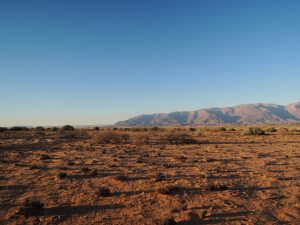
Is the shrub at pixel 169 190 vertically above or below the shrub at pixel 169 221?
above

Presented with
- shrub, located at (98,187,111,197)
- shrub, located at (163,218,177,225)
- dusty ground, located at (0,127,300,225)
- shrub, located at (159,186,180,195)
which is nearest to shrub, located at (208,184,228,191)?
dusty ground, located at (0,127,300,225)

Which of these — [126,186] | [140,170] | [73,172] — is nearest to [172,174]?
[140,170]

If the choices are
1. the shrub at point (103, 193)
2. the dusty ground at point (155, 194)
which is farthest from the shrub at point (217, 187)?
the shrub at point (103, 193)

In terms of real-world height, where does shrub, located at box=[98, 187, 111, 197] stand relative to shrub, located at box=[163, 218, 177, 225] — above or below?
above

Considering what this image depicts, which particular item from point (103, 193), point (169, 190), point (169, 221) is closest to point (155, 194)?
point (169, 190)

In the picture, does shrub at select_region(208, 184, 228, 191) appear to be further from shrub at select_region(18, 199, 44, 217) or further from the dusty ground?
shrub at select_region(18, 199, 44, 217)

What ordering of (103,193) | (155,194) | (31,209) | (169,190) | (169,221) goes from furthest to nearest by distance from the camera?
(169,190) < (155,194) < (103,193) < (31,209) < (169,221)

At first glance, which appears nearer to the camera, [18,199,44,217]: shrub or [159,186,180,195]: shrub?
[18,199,44,217]: shrub

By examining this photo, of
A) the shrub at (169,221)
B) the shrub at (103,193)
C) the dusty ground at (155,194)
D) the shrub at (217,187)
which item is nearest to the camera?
the shrub at (169,221)

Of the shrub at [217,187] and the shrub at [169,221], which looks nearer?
the shrub at [169,221]

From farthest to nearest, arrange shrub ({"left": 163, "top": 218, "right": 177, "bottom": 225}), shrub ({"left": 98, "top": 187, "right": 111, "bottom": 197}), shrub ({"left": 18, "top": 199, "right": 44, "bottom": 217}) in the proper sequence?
shrub ({"left": 98, "top": 187, "right": 111, "bottom": 197}) < shrub ({"left": 18, "top": 199, "right": 44, "bottom": 217}) < shrub ({"left": 163, "top": 218, "right": 177, "bottom": 225})

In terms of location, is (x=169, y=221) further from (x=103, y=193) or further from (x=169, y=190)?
(x=103, y=193)

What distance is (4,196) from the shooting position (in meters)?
10.2

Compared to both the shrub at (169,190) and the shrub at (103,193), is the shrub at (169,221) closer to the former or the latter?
the shrub at (169,190)
